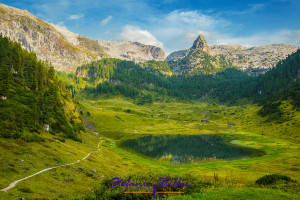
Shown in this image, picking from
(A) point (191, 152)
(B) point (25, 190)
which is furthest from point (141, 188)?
(A) point (191, 152)

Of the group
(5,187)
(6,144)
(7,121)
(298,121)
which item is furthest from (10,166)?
(298,121)

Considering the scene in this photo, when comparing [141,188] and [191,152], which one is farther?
[191,152]

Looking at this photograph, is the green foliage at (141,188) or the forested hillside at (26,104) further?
the forested hillside at (26,104)

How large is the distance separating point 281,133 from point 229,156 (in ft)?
273

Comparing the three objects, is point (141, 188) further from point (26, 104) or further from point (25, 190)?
point (26, 104)

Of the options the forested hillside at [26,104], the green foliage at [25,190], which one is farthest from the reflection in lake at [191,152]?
the green foliage at [25,190]

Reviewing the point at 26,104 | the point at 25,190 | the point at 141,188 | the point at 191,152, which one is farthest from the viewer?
the point at 191,152

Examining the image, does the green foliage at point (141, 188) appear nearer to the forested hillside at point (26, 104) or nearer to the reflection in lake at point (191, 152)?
the forested hillside at point (26, 104)

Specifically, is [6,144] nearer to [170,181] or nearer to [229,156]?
[170,181]

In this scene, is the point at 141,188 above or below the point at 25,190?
above

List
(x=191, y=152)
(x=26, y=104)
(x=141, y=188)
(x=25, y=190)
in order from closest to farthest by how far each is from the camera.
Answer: (x=141, y=188) < (x=25, y=190) < (x=26, y=104) < (x=191, y=152)

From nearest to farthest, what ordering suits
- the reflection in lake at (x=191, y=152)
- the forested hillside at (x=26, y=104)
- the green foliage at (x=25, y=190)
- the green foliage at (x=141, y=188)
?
the green foliage at (x=141, y=188)
the green foliage at (x=25, y=190)
the forested hillside at (x=26, y=104)
the reflection in lake at (x=191, y=152)

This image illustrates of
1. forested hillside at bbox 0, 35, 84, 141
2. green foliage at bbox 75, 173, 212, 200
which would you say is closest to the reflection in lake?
forested hillside at bbox 0, 35, 84, 141

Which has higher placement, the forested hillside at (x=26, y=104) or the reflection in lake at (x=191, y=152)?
the forested hillside at (x=26, y=104)
